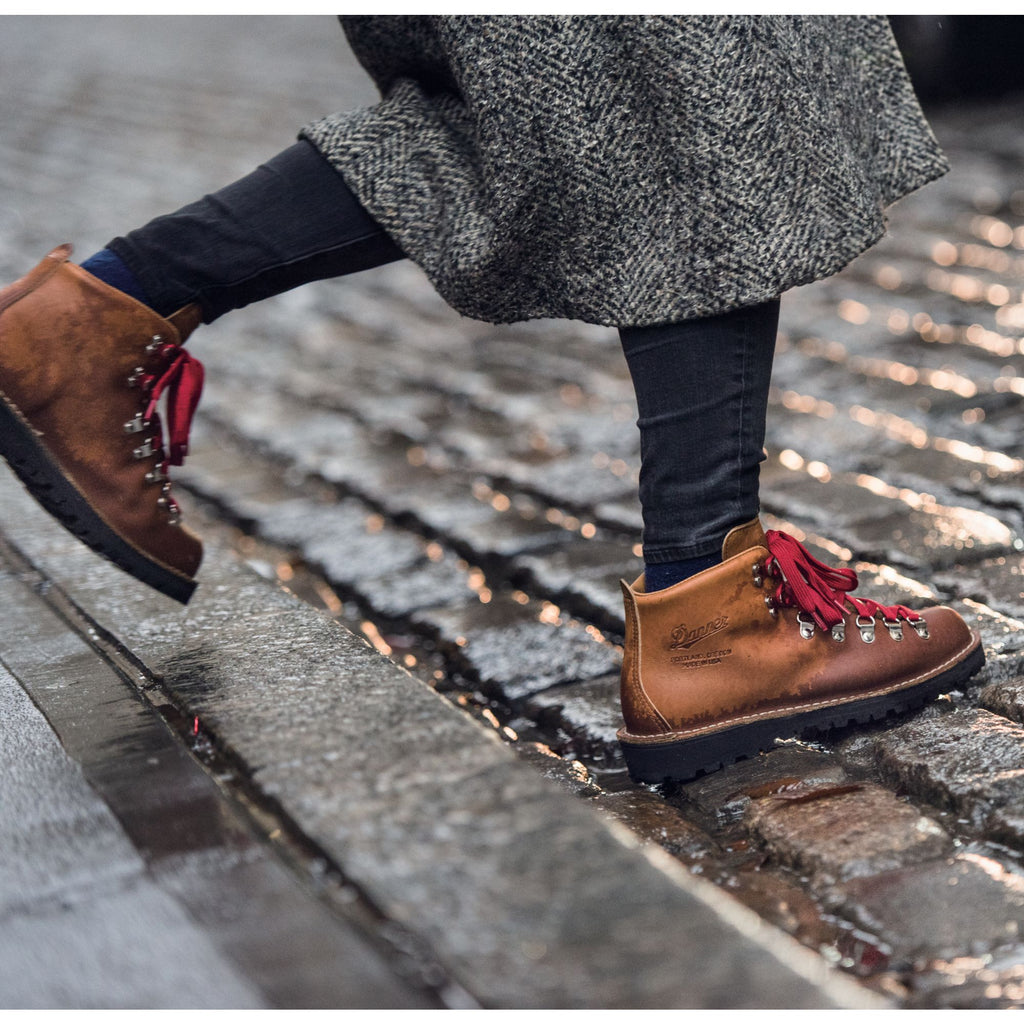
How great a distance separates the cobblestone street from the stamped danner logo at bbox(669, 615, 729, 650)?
214mm

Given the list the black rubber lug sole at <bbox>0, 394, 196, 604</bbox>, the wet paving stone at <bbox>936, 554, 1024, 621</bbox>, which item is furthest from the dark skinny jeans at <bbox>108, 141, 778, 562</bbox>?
the wet paving stone at <bbox>936, 554, 1024, 621</bbox>

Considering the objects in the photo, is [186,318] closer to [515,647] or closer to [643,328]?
[643,328]

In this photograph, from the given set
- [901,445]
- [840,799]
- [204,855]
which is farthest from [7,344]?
[901,445]

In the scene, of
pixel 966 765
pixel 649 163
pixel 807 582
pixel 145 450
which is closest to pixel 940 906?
pixel 966 765

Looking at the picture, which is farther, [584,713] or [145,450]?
[584,713]

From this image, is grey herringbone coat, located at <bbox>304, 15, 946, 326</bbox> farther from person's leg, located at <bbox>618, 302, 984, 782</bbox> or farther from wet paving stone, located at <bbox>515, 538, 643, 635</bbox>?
wet paving stone, located at <bbox>515, 538, 643, 635</bbox>

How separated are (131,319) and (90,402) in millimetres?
141

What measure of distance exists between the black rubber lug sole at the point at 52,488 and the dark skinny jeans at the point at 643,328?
275 millimetres

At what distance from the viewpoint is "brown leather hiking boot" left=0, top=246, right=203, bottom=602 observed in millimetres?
1968

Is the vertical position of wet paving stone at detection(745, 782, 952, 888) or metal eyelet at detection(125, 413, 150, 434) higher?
metal eyelet at detection(125, 413, 150, 434)

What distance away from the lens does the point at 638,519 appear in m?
3.08

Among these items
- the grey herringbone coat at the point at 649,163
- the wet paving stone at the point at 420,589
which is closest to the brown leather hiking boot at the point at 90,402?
the grey herringbone coat at the point at 649,163

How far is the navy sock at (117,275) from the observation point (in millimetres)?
1994

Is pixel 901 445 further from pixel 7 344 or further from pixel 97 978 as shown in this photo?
pixel 97 978
